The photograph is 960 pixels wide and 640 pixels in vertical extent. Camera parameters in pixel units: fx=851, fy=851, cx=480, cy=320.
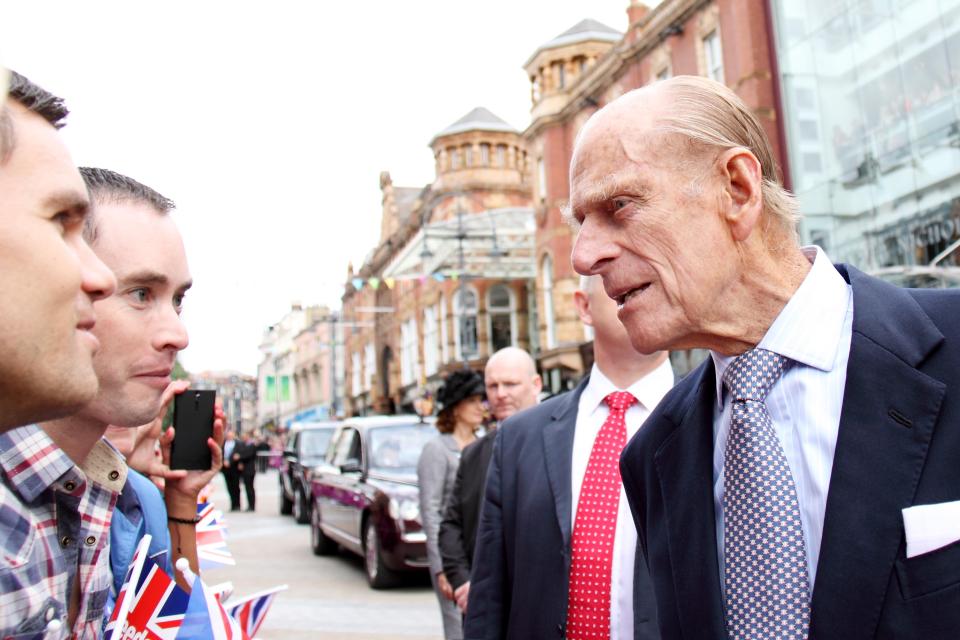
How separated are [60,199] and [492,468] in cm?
237

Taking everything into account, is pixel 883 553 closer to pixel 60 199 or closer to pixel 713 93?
pixel 713 93

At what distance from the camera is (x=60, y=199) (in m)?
1.04

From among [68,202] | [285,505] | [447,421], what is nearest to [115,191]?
[68,202]

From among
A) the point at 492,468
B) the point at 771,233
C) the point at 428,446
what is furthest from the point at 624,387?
the point at 428,446

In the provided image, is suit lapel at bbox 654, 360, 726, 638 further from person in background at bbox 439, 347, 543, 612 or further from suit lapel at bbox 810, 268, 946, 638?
person in background at bbox 439, 347, 543, 612

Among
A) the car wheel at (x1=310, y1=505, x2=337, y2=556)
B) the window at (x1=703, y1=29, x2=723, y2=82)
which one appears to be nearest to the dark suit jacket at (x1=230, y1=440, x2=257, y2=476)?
the car wheel at (x1=310, y1=505, x2=337, y2=556)

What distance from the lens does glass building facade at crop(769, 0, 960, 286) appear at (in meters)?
13.6

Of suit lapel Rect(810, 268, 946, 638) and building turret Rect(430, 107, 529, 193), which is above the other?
building turret Rect(430, 107, 529, 193)

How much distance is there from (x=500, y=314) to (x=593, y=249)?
37137 millimetres

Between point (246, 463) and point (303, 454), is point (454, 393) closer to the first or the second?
point (303, 454)

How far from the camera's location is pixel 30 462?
57.8 inches

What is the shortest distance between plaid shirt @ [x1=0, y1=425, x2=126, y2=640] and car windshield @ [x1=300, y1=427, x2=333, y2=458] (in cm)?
1543

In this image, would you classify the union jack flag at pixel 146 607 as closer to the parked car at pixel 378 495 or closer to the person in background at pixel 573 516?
the person in background at pixel 573 516

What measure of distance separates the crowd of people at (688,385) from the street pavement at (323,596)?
18.3ft
